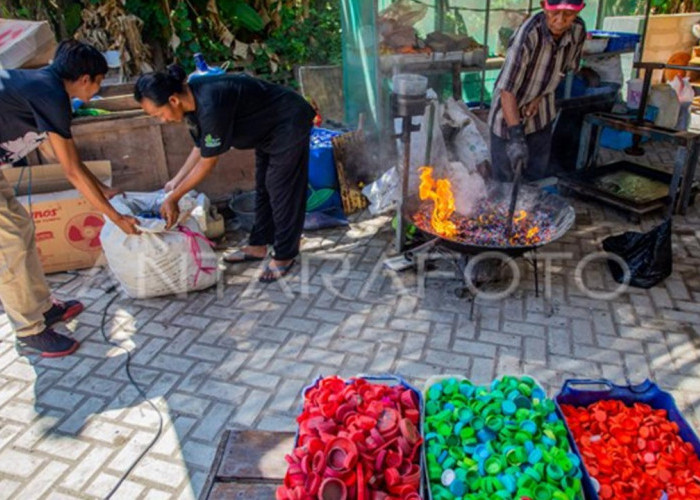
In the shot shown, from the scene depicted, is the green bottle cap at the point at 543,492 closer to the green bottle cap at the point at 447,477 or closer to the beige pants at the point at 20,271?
the green bottle cap at the point at 447,477

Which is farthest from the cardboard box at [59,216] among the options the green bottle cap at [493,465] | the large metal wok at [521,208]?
the green bottle cap at [493,465]

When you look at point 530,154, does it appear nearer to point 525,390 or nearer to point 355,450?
point 525,390

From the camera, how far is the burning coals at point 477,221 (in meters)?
3.79

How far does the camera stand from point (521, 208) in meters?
4.21

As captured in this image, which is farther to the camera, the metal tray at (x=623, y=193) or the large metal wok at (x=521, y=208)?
the metal tray at (x=623, y=193)

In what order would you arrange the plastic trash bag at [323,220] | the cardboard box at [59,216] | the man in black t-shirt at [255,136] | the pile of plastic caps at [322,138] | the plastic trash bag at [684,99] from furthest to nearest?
the plastic trash bag at [684,99] < the pile of plastic caps at [322,138] < the plastic trash bag at [323,220] < the cardboard box at [59,216] < the man in black t-shirt at [255,136]

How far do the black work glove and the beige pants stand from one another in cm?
325

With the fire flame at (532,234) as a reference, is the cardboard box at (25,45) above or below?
above

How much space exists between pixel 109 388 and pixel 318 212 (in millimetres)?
2745

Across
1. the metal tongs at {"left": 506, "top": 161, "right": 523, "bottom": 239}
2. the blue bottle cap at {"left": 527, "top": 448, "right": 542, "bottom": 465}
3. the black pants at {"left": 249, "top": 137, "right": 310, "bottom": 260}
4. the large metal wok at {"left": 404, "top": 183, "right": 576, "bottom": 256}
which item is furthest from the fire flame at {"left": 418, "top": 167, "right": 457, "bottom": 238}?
the blue bottle cap at {"left": 527, "top": 448, "right": 542, "bottom": 465}

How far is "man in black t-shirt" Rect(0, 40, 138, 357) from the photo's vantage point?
3078 millimetres

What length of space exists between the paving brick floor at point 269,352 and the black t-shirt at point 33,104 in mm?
1495

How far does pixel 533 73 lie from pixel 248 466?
349 centimetres

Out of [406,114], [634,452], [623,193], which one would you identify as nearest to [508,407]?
[634,452]
